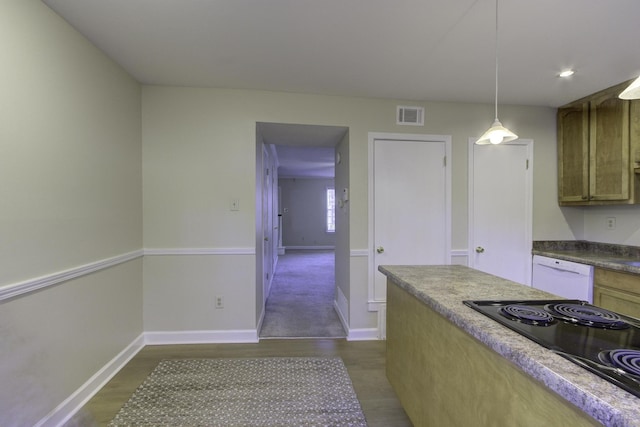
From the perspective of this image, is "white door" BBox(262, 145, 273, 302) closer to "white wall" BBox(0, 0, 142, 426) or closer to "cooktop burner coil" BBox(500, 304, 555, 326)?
"white wall" BBox(0, 0, 142, 426)

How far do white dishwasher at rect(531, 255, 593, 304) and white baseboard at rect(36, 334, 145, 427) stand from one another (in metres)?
3.79

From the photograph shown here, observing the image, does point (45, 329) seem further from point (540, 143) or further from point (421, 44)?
point (540, 143)

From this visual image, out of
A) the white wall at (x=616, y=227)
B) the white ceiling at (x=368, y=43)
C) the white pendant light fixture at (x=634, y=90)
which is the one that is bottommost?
the white wall at (x=616, y=227)

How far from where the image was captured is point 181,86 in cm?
261

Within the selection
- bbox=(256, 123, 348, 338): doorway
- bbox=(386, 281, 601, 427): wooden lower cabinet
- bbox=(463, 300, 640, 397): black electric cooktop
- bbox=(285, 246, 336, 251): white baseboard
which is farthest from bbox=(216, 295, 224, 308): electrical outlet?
bbox=(285, 246, 336, 251): white baseboard

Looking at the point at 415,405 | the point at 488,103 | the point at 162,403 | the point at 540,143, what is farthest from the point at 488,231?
the point at 162,403

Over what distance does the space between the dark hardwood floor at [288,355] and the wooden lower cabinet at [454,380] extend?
0.78ft

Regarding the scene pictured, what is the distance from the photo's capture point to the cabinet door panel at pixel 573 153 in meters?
2.75

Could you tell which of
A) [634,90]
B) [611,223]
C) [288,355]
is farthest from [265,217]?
[611,223]

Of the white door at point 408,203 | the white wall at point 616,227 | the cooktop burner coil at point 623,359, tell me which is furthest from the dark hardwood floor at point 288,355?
the white wall at point 616,227

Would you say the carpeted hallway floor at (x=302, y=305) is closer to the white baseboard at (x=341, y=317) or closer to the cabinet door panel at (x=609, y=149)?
the white baseboard at (x=341, y=317)

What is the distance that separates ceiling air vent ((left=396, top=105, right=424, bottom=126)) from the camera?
2855 mm

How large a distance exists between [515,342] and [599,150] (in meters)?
2.87

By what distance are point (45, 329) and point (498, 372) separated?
218 centimetres
